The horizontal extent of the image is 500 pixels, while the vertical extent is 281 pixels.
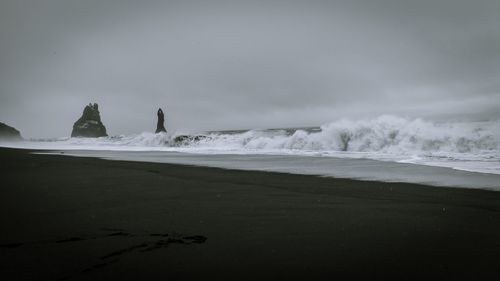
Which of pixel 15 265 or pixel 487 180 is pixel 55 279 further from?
pixel 487 180

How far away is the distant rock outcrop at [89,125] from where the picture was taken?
6169 cm

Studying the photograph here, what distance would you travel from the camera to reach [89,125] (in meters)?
62.3

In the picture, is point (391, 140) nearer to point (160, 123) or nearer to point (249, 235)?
point (249, 235)

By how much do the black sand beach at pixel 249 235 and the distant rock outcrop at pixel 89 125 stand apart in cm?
6272

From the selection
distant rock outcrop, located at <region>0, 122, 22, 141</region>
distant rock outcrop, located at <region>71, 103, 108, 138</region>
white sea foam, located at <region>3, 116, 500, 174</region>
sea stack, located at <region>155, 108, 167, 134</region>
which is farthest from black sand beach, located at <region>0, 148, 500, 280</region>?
distant rock outcrop, located at <region>0, 122, 22, 141</region>

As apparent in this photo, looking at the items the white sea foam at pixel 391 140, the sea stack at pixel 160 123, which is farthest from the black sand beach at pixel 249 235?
the sea stack at pixel 160 123

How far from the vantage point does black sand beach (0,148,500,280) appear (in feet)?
6.36

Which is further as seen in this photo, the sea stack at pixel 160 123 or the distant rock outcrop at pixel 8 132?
the distant rock outcrop at pixel 8 132

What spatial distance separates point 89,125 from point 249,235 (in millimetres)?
66741

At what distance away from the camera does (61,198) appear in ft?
13.5

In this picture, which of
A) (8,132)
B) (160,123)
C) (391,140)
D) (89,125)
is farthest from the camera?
(8,132)

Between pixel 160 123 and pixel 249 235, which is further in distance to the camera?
pixel 160 123

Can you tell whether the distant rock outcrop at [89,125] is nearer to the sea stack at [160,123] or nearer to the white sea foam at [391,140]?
the sea stack at [160,123]

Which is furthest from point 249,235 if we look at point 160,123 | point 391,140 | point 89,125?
point 89,125
